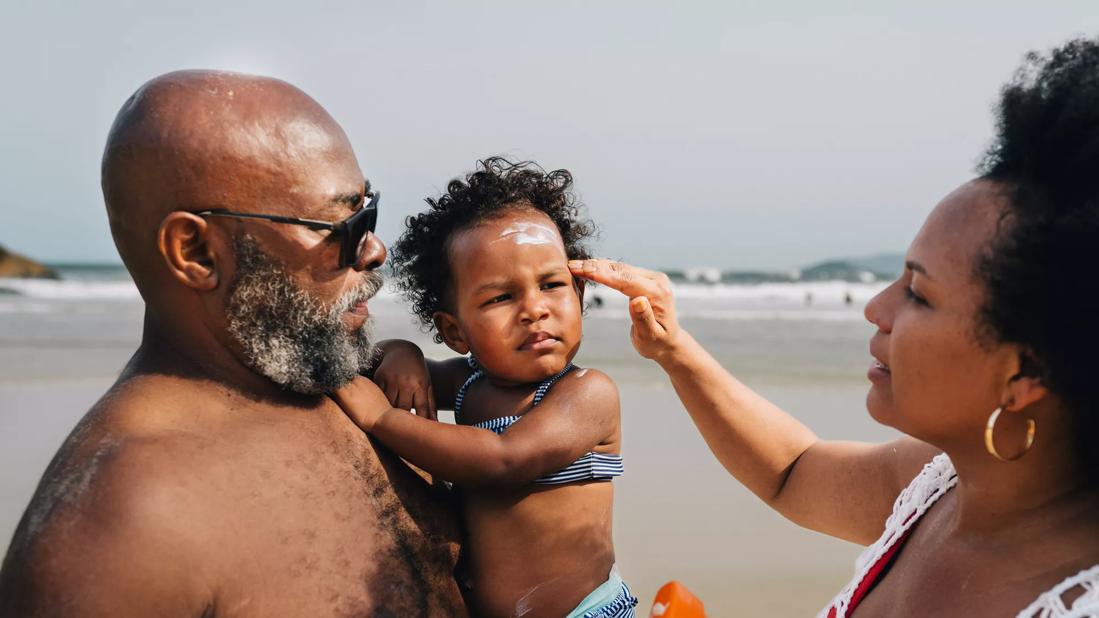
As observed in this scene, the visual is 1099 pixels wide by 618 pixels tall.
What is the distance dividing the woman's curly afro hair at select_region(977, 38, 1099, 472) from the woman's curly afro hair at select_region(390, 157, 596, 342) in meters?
1.51

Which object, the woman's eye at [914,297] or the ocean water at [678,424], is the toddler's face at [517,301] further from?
the ocean water at [678,424]

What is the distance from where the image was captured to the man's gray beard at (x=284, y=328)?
2.37 meters

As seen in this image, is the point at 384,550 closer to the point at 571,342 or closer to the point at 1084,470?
the point at 571,342

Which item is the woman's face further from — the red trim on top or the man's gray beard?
the man's gray beard

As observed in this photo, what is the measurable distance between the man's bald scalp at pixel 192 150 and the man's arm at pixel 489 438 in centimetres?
63

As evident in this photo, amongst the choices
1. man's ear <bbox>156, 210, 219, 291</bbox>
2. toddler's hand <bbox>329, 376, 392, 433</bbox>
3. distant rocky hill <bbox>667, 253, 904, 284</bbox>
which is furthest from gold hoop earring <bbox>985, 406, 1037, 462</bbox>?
distant rocky hill <bbox>667, 253, 904, 284</bbox>

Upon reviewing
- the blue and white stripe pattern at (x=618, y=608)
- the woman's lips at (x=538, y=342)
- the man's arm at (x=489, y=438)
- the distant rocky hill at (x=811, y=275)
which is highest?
the woman's lips at (x=538, y=342)

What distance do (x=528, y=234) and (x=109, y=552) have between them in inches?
58.5

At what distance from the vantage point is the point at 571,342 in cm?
292

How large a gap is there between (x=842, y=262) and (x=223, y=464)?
46460 mm

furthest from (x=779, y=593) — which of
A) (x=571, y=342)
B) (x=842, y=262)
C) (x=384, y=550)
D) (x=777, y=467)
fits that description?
(x=842, y=262)

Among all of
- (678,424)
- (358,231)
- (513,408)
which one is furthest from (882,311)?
(678,424)

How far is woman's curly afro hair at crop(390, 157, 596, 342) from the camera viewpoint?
3094 millimetres

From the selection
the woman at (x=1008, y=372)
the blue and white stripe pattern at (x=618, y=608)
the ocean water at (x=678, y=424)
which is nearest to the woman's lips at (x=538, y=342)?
the blue and white stripe pattern at (x=618, y=608)
